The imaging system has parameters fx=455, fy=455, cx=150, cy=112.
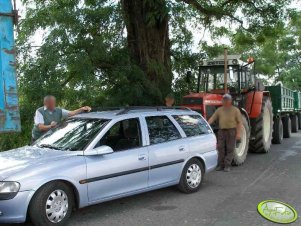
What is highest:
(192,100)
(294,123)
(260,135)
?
(192,100)

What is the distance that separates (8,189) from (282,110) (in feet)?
42.6

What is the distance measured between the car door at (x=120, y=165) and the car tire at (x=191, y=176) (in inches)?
38.9

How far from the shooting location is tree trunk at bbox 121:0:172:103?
39.7 feet

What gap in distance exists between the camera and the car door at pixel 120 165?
6086mm

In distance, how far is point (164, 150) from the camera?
283 inches

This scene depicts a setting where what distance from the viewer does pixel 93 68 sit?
10750mm

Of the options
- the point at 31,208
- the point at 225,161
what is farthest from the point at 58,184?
the point at 225,161

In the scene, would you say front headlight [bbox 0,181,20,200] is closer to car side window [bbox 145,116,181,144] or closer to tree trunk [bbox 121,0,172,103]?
car side window [bbox 145,116,181,144]

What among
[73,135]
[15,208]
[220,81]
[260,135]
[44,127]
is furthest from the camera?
[260,135]

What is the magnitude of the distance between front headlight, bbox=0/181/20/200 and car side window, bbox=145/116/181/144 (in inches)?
94.9

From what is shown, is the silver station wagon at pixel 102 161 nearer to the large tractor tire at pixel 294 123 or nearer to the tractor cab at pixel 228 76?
the tractor cab at pixel 228 76

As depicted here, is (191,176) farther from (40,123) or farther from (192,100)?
(192,100)

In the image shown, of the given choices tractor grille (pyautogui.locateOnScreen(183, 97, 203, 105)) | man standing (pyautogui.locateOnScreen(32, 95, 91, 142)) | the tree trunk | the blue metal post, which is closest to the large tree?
the tree trunk

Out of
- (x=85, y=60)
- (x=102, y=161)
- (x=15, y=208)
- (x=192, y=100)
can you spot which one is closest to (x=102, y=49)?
(x=85, y=60)
